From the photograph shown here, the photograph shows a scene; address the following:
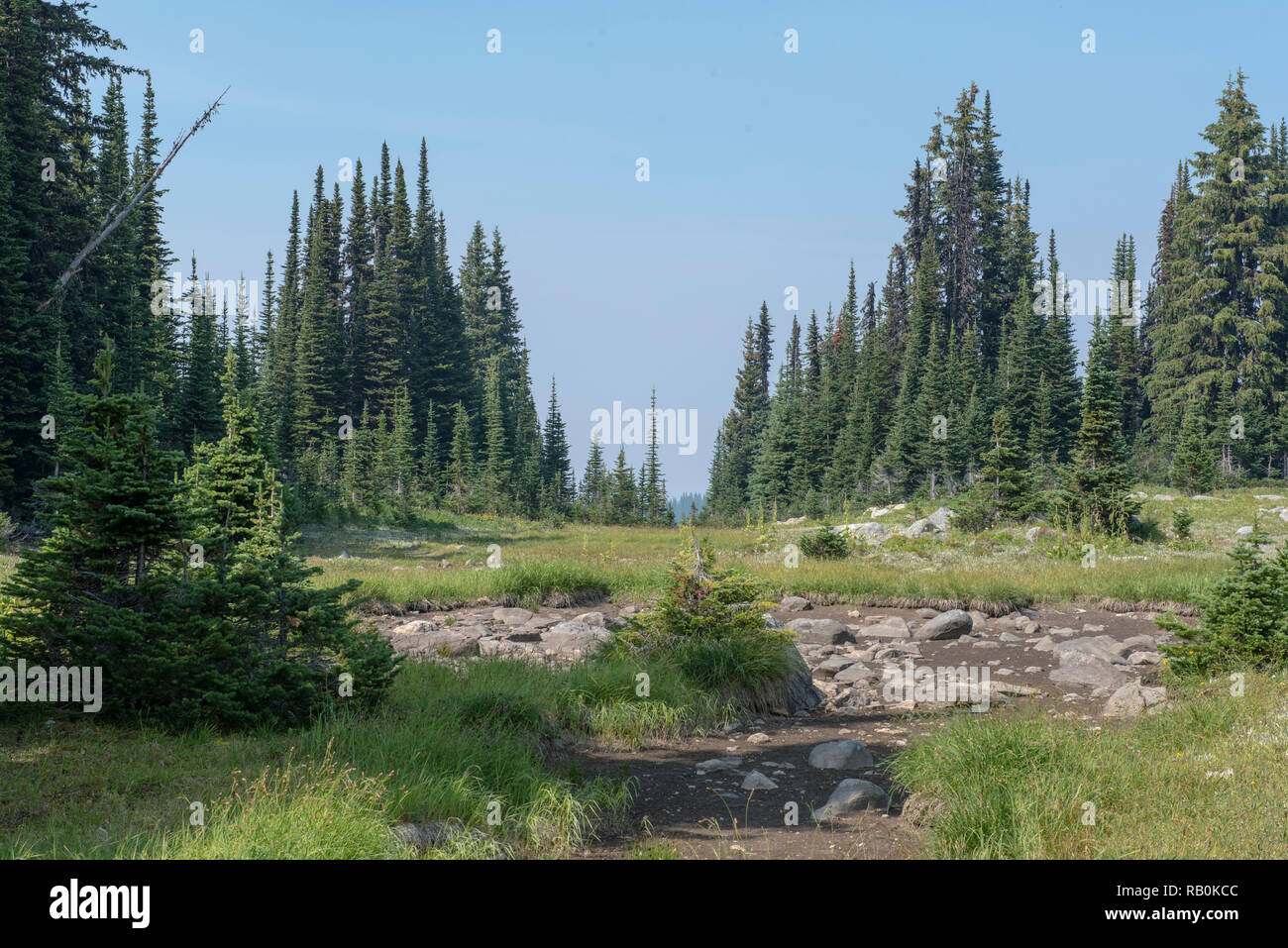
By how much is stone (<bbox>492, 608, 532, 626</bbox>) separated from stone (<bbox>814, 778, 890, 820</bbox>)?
31.5 feet

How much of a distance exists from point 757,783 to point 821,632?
27.4ft

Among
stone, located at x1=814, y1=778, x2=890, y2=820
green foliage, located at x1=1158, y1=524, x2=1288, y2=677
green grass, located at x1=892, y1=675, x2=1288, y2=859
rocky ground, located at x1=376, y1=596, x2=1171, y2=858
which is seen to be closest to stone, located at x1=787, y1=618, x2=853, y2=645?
rocky ground, located at x1=376, y1=596, x2=1171, y2=858

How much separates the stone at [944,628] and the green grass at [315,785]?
8.52 m

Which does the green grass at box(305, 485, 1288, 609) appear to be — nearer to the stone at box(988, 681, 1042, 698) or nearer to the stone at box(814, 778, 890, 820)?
the stone at box(988, 681, 1042, 698)

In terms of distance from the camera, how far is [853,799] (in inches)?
295

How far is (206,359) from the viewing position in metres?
27.8

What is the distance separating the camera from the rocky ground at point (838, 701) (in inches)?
277

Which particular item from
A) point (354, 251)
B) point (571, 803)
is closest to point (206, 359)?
point (571, 803)

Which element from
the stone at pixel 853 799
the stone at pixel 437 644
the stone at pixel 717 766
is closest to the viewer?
the stone at pixel 853 799

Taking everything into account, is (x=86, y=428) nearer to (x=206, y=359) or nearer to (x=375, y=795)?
(x=375, y=795)

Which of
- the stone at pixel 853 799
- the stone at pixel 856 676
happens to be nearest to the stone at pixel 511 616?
the stone at pixel 856 676

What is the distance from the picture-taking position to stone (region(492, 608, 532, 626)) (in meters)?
16.6

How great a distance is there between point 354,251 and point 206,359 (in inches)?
1697

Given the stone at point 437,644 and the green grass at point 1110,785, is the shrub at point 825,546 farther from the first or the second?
the green grass at point 1110,785
